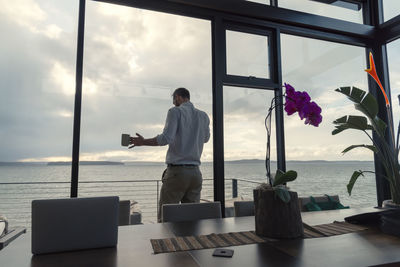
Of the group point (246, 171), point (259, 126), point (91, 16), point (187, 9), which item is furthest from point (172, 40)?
point (246, 171)

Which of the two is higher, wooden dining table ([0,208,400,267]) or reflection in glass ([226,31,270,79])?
reflection in glass ([226,31,270,79])

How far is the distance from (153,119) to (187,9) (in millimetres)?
1240

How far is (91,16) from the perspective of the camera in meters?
2.66

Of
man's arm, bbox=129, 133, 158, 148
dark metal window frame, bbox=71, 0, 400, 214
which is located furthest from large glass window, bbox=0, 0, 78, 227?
man's arm, bbox=129, 133, 158, 148

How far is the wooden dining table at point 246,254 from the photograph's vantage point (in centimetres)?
88

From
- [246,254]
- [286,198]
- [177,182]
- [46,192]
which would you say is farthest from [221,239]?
[46,192]

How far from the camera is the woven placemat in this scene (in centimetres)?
105

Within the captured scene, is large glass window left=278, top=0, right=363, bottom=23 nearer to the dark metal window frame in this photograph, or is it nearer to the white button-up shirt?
the dark metal window frame

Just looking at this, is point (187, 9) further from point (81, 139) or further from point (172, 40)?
point (81, 139)

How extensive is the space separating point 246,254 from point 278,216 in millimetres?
248

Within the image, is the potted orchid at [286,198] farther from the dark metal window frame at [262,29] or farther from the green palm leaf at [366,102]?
the dark metal window frame at [262,29]

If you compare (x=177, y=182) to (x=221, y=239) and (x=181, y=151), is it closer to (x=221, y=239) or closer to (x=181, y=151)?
(x=181, y=151)

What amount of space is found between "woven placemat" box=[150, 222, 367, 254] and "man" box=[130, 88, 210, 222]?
4.04ft

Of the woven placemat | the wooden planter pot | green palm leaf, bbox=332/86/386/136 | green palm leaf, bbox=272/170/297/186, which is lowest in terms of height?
the woven placemat
